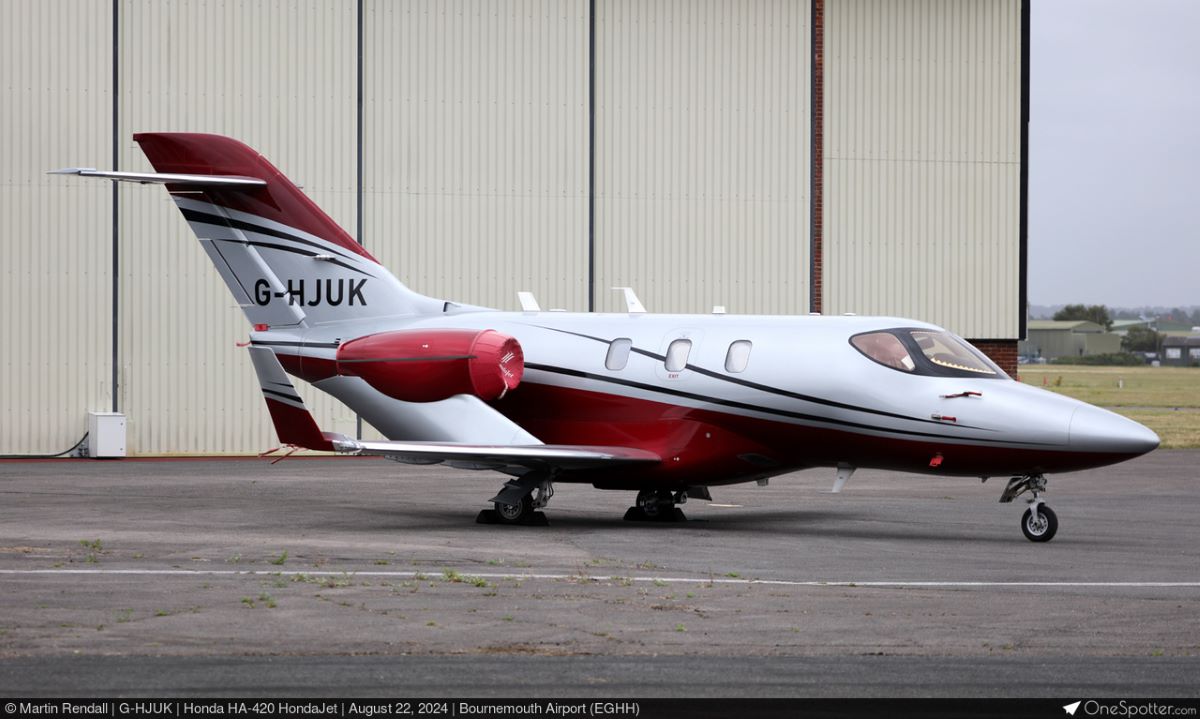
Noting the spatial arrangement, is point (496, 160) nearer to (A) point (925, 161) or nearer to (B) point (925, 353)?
(A) point (925, 161)

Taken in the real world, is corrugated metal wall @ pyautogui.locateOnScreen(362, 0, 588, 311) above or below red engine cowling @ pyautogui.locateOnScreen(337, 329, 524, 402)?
above

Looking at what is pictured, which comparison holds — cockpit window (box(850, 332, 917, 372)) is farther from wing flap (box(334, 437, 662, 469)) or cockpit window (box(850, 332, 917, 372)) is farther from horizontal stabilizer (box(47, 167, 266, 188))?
horizontal stabilizer (box(47, 167, 266, 188))

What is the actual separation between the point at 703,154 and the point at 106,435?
44.4ft

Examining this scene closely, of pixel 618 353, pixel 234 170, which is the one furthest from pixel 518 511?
pixel 234 170

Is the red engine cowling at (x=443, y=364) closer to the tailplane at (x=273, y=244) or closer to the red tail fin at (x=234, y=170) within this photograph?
the tailplane at (x=273, y=244)

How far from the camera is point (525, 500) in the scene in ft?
64.3

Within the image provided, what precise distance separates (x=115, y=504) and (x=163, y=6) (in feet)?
43.7

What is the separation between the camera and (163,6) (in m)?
31.2

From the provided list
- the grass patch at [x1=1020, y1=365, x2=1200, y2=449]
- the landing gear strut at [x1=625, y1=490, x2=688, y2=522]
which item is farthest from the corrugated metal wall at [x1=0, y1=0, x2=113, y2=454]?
the grass patch at [x1=1020, y1=365, x2=1200, y2=449]

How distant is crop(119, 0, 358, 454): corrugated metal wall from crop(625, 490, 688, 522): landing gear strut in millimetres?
12468

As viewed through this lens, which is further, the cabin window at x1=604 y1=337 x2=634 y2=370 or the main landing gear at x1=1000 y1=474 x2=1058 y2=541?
the cabin window at x1=604 y1=337 x2=634 y2=370

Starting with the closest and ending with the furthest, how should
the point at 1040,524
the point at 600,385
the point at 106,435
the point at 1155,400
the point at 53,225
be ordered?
1. the point at 1040,524
2. the point at 600,385
3. the point at 106,435
4. the point at 53,225
5. the point at 1155,400

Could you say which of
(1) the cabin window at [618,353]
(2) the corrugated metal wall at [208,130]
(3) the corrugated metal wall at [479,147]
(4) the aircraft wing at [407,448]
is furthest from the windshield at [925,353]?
(2) the corrugated metal wall at [208,130]

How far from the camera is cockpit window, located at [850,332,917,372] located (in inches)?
736
